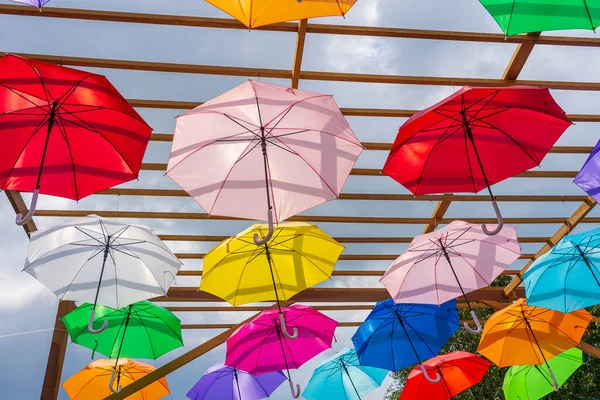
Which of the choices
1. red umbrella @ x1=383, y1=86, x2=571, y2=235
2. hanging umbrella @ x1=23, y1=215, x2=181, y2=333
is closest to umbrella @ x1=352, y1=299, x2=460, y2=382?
hanging umbrella @ x1=23, y1=215, x2=181, y2=333

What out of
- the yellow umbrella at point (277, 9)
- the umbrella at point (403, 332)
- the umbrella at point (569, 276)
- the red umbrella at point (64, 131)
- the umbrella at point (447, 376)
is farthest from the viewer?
the umbrella at point (447, 376)

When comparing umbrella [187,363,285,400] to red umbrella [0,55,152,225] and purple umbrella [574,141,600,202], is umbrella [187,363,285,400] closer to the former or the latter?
red umbrella [0,55,152,225]

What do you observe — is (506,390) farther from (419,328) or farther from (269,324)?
(269,324)

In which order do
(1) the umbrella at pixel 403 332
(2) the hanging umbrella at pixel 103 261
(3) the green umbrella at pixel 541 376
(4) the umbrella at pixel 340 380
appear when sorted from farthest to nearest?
(4) the umbrella at pixel 340 380 < (3) the green umbrella at pixel 541 376 < (1) the umbrella at pixel 403 332 < (2) the hanging umbrella at pixel 103 261

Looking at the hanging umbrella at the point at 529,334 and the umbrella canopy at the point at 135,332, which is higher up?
the umbrella canopy at the point at 135,332

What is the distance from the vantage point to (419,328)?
20.7ft

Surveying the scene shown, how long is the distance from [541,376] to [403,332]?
254 centimetres

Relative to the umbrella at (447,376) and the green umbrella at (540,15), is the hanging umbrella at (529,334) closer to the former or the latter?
the umbrella at (447,376)

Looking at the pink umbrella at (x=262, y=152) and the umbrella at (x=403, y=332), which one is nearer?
the pink umbrella at (x=262, y=152)

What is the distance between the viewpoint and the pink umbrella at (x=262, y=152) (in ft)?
12.0

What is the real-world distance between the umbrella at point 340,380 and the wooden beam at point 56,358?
11.5ft

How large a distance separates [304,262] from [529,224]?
5.07 meters

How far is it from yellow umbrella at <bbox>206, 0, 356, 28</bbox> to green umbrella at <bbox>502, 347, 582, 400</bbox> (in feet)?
20.9

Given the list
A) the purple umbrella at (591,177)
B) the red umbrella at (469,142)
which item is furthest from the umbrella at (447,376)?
the red umbrella at (469,142)
